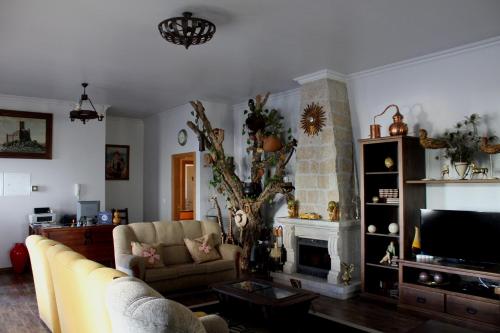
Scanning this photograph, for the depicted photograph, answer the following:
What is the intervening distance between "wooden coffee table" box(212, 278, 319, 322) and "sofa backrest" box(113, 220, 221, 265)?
4.01 ft

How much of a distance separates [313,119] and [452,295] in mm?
2719

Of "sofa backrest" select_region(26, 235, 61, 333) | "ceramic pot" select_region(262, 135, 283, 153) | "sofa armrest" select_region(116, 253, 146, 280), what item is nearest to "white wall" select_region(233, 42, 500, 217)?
"ceramic pot" select_region(262, 135, 283, 153)

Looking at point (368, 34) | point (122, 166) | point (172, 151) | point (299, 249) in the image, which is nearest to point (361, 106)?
point (368, 34)

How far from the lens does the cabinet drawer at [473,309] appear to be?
3793mm

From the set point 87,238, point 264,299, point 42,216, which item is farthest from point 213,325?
point 42,216

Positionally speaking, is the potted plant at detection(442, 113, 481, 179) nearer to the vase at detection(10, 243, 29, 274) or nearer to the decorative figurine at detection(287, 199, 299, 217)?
the decorative figurine at detection(287, 199, 299, 217)

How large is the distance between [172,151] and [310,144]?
134 inches

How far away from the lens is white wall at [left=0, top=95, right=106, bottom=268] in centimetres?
666

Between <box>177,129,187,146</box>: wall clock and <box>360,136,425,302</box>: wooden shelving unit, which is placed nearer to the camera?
<box>360,136,425,302</box>: wooden shelving unit

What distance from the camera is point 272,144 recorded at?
6203 mm

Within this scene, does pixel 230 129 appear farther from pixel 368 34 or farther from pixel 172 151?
pixel 368 34

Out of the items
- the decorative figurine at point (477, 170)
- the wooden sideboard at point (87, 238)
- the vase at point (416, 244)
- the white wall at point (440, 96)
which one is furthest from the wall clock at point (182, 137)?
the decorative figurine at point (477, 170)

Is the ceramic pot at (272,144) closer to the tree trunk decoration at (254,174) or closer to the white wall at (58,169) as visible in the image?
the tree trunk decoration at (254,174)

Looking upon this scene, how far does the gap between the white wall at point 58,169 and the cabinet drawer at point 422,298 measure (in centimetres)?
542
